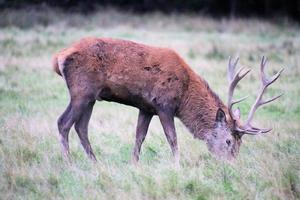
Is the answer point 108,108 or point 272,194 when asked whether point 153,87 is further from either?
point 108,108

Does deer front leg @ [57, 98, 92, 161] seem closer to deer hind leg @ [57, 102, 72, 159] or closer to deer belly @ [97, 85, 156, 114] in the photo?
deer hind leg @ [57, 102, 72, 159]

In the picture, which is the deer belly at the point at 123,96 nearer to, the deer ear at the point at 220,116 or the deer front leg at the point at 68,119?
the deer front leg at the point at 68,119

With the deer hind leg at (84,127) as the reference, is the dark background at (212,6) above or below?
below

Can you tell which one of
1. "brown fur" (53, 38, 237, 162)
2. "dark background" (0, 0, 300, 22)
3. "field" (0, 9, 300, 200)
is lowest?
"dark background" (0, 0, 300, 22)

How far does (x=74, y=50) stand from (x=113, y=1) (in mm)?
24046

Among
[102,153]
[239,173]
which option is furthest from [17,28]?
[239,173]

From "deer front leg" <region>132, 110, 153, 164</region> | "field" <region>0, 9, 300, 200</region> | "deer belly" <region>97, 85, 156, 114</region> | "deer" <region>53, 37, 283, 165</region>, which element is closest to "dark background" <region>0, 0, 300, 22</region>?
"field" <region>0, 9, 300, 200</region>

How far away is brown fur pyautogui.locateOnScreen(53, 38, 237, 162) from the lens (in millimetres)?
7406

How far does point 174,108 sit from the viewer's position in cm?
773

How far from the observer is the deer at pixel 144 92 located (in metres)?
7.42

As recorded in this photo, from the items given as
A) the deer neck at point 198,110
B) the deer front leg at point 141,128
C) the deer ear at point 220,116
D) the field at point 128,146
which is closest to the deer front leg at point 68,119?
the field at point 128,146

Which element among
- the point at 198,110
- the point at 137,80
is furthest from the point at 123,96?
the point at 198,110

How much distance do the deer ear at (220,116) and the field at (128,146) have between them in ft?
1.47

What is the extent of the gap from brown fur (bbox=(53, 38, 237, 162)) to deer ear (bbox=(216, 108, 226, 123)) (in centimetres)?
7
